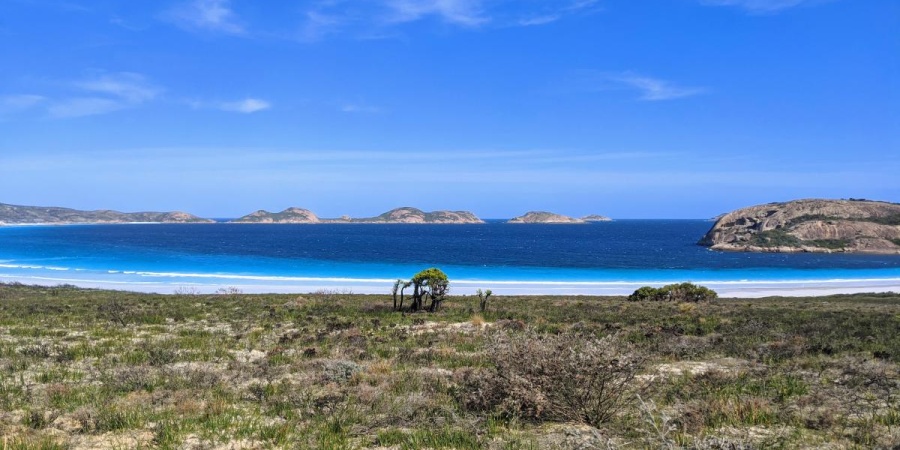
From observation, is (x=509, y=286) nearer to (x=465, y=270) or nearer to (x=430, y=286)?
(x=465, y=270)

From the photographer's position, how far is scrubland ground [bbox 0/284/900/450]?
23.8 feet

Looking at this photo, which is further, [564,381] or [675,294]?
[675,294]

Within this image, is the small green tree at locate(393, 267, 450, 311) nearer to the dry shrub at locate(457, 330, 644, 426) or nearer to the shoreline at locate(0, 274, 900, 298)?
the dry shrub at locate(457, 330, 644, 426)

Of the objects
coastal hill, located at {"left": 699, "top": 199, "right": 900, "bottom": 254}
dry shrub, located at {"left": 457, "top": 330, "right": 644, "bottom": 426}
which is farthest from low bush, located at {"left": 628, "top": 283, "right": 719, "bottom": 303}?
coastal hill, located at {"left": 699, "top": 199, "right": 900, "bottom": 254}

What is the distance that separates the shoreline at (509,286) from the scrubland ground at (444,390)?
3363 cm

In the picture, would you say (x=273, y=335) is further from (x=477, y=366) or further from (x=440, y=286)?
(x=440, y=286)

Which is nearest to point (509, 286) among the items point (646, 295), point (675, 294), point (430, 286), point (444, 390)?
point (646, 295)

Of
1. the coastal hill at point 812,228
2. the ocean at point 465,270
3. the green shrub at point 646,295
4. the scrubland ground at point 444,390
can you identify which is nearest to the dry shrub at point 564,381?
the scrubland ground at point 444,390

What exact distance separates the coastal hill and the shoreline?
60112mm

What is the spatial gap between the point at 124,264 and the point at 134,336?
72192 mm

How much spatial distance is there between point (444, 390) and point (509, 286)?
1853 inches

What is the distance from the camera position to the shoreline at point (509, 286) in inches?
1989

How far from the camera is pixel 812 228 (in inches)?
4897

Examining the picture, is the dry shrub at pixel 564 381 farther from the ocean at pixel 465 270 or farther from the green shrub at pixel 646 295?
the ocean at pixel 465 270
